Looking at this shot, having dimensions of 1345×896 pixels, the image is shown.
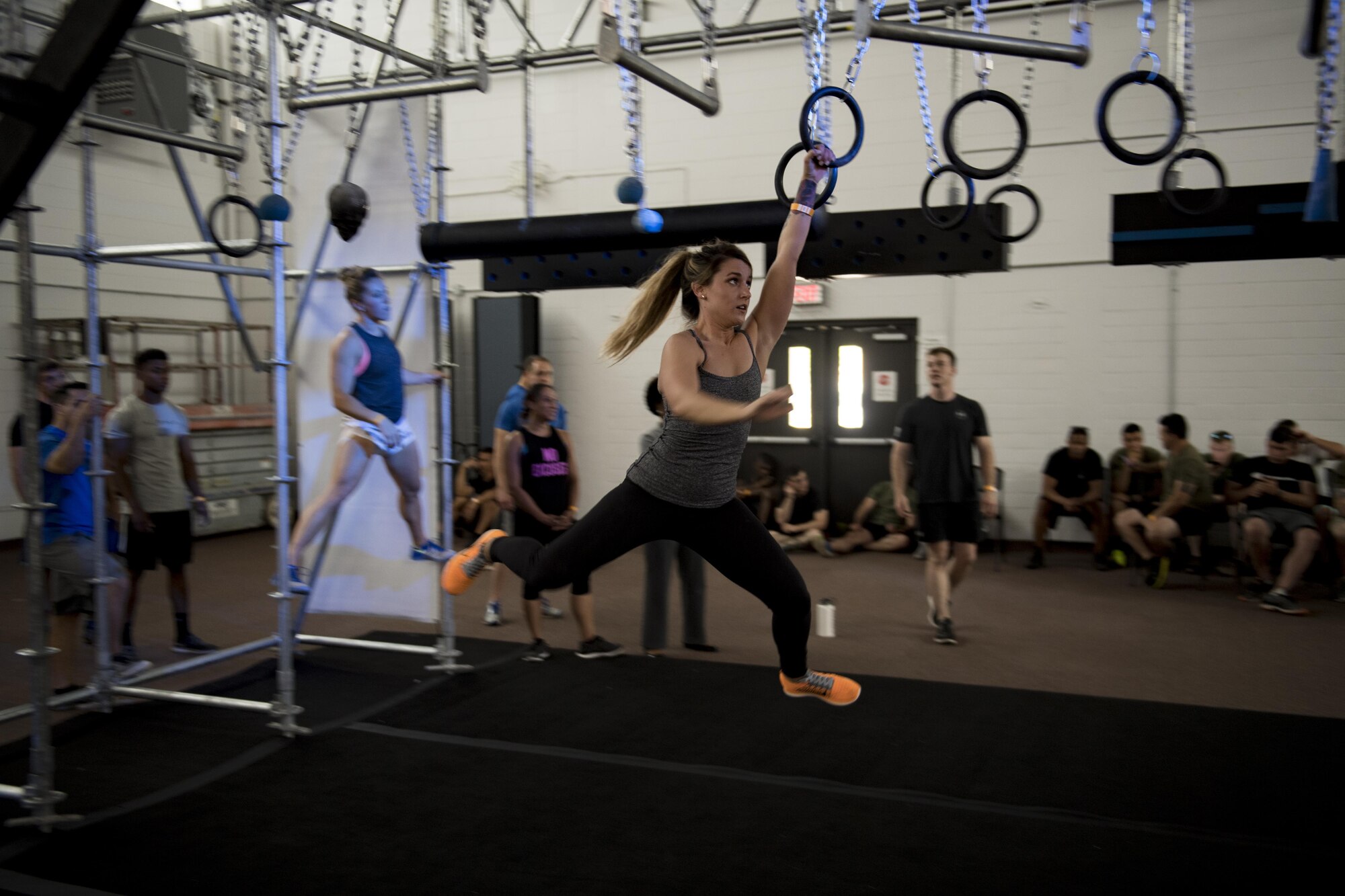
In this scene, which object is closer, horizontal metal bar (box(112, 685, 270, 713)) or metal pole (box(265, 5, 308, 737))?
metal pole (box(265, 5, 308, 737))

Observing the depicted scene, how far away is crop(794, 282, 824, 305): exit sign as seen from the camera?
8883mm

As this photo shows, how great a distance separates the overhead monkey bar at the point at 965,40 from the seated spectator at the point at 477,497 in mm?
5819

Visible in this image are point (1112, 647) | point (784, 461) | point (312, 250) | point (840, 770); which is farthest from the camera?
point (784, 461)

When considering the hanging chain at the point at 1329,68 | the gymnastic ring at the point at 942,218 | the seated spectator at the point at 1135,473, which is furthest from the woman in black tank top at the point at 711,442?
the seated spectator at the point at 1135,473

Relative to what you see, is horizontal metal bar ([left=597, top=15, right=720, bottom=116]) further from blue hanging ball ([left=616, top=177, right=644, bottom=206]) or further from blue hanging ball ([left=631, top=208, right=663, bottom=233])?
blue hanging ball ([left=631, top=208, right=663, bottom=233])

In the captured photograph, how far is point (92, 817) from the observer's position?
3.22 metres

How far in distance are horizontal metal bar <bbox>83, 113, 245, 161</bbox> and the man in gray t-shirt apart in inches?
43.7

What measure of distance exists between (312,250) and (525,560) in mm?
2756

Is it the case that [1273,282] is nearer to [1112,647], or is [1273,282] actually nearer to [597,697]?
[1112,647]

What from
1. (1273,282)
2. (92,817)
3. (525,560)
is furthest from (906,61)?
(92,817)

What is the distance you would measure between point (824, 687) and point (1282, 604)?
4724 millimetres

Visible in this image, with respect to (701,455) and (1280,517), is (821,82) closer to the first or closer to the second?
(701,455)

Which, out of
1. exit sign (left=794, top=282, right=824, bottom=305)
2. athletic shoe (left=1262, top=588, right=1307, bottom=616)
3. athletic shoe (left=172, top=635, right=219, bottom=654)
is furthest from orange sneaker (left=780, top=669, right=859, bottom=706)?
exit sign (left=794, top=282, right=824, bottom=305)

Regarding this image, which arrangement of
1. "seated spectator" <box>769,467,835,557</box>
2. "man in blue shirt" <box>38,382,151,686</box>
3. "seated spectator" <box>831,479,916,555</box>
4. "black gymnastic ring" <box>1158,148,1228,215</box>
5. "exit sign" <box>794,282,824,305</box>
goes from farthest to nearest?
1. "exit sign" <box>794,282,824,305</box>
2. "seated spectator" <box>769,467,835,557</box>
3. "seated spectator" <box>831,479,916,555</box>
4. "man in blue shirt" <box>38,382,151,686</box>
5. "black gymnastic ring" <box>1158,148,1228,215</box>
